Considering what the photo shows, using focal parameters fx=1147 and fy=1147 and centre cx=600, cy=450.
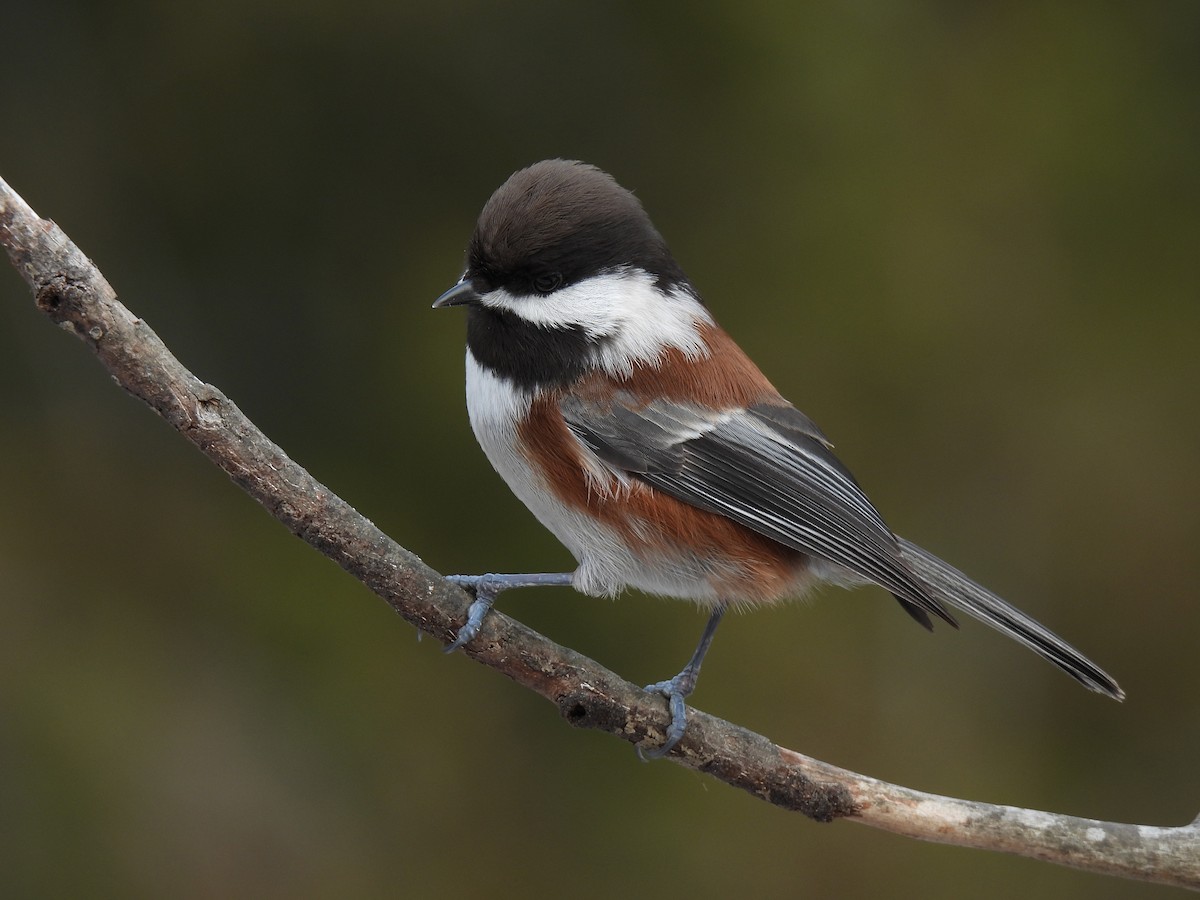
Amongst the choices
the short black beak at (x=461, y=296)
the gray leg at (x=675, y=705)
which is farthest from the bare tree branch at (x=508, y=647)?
the short black beak at (x=461, y=296)

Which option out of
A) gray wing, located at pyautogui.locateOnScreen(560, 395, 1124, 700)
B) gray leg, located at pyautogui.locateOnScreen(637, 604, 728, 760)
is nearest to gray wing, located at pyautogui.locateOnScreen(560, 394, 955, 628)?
gray wing, located at pyautogui.locateOnScreen(560, 395, 1124, 700)

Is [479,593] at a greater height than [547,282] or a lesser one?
lesser

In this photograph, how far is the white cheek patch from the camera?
6.77 feet

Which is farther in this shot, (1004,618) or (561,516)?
(1004,618)

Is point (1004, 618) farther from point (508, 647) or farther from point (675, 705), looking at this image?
point (508, 647)

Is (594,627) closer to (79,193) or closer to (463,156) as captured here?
(463,156)

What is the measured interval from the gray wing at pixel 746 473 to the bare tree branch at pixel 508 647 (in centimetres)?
36

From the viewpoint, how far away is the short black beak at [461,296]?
2.04 m

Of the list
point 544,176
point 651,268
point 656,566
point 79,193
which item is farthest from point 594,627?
point 79,193

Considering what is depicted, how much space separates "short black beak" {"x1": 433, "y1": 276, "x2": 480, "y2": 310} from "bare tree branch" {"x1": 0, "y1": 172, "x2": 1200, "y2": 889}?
0.44 meters

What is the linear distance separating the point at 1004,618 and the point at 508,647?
1.02 metres

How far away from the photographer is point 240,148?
3219 mm

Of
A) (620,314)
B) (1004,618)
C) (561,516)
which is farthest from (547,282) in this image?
(1004,618)

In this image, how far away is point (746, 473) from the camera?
7.13 ft
